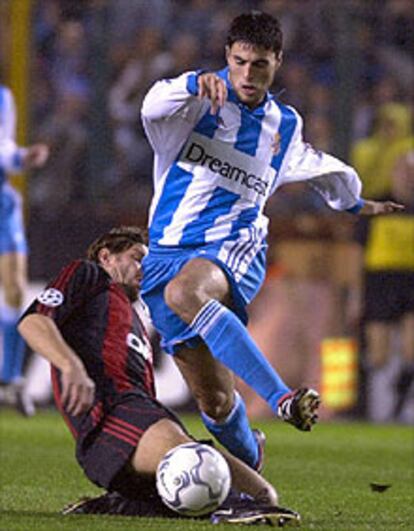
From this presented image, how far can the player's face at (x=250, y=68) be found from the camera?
20.5 ft

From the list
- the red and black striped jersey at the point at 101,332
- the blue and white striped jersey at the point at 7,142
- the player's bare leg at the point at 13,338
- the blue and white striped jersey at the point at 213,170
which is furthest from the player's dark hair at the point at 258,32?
the player's bare leg at the point at 13,338

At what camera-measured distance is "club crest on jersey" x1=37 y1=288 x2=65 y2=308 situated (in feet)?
17.7

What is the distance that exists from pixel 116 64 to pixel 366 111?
1933mm

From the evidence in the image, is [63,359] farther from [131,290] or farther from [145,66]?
[145,66]

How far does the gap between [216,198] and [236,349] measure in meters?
0.94

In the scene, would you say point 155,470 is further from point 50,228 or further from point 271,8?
point 271,8

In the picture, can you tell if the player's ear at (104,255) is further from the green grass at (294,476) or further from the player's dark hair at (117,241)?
the green grass at (294,476)

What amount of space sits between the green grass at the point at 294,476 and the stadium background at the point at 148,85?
1141mm

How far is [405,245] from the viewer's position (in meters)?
→ 12.5

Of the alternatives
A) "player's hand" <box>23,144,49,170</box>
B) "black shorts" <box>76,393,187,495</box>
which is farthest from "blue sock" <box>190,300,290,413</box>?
"player's hand" <box>23,144,49,170</box>

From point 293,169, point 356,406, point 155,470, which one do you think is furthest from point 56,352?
point 356,406

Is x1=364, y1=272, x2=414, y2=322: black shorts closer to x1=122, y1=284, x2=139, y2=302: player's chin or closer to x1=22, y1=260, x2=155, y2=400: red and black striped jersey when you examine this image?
x1=122, y1=284, x2=139, y2=302: player's chin

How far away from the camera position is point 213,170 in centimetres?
647

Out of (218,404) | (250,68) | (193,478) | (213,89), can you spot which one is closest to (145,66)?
(250,68)
